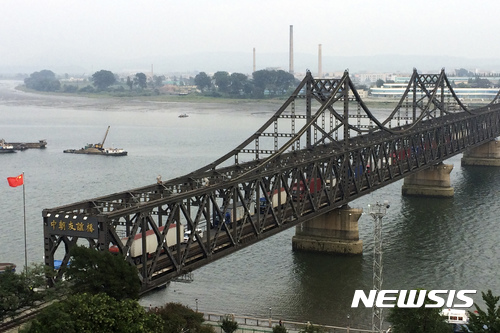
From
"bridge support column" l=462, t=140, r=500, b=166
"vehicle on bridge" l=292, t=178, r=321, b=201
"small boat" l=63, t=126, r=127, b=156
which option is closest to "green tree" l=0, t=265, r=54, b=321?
"vehicle on bridge" l=292, t=178, r=321, b=201

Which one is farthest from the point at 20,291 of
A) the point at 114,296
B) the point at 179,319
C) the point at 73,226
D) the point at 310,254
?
the point at 310,254

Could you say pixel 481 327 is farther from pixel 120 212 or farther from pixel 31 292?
pixel 31 292

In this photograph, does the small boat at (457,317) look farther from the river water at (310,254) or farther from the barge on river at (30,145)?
the barge on river at (30,145)

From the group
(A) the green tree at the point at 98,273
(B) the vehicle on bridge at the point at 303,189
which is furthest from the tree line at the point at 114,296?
(B) the vehicle on bridge at the point at 303,189

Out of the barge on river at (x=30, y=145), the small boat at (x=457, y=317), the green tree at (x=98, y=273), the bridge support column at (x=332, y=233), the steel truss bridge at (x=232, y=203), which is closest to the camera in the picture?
the green tree at (x=98, y=273)

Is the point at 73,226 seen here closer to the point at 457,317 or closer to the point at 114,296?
the point at 114,296

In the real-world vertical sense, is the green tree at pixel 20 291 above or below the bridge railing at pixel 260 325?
above

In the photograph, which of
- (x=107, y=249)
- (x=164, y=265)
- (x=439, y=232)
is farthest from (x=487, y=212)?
(x=107, y=249)
